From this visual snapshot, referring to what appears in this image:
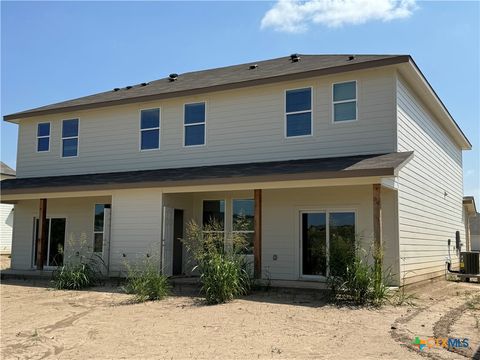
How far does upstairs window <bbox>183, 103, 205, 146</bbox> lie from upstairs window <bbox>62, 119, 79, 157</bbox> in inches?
193

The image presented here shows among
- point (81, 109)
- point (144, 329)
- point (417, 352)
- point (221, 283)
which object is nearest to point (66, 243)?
point (81, 109)

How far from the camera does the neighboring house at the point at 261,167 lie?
1285 cm

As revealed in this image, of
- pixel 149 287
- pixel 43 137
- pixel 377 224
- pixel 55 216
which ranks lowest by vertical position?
pixel 149 287

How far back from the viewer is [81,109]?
58.8 ft

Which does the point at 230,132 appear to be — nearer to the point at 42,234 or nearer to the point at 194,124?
the point at 194,124

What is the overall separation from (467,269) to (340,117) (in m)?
7.65

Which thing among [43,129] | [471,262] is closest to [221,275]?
[471,262]

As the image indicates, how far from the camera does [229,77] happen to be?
16719mm

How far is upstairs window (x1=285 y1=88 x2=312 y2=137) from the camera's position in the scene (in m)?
14.2

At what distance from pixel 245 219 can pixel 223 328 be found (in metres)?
6.85

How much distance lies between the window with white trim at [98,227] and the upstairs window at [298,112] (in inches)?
286

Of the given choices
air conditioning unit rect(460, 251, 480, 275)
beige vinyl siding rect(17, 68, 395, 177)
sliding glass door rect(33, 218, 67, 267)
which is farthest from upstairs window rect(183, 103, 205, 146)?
air conditioning unit rect(460, 251, 480, 275)

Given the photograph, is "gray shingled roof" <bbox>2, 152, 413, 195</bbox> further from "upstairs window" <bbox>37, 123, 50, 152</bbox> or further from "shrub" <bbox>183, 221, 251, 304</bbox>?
"shrub" <bbox>183, 221, 251, 304</bbox>

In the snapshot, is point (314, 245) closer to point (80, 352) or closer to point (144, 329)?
point (144, 329)
